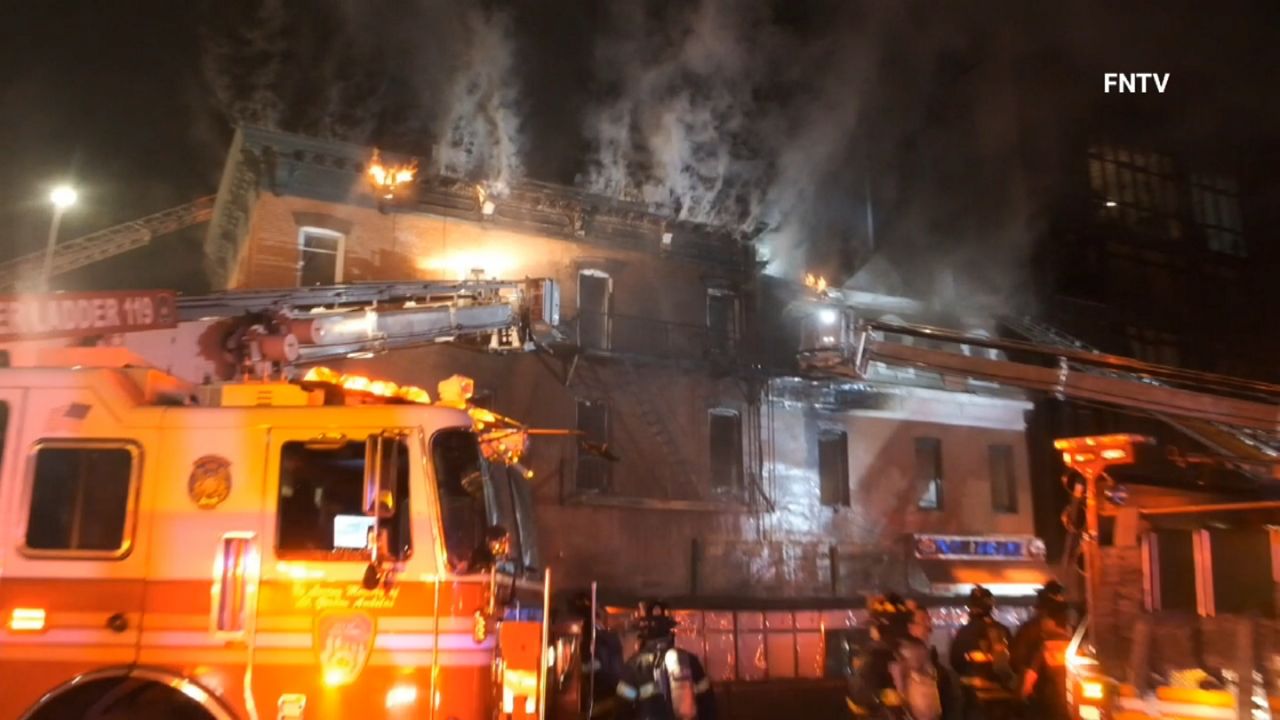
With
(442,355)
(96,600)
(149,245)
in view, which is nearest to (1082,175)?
(442,355)

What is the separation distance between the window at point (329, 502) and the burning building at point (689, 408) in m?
11.2

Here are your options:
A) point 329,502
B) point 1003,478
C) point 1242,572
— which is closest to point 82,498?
point 329,502

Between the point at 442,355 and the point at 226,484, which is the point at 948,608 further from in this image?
the point at 226,484

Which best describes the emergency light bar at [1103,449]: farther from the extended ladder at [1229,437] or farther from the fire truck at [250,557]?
Result: the fire truck at [250,557]

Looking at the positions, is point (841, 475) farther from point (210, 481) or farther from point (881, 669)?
point (210, 481)

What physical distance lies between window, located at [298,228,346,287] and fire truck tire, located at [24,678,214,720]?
1223 cm

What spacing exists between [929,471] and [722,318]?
5.93m

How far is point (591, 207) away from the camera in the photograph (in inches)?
736

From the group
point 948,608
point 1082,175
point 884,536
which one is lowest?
point 948,608

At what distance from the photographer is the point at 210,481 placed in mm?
4949

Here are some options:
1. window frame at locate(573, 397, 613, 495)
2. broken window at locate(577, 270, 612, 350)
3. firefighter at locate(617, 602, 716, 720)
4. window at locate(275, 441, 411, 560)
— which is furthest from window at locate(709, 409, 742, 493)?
window at locate(275, 441, 411, 560)

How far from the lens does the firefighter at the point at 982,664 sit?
289 inches

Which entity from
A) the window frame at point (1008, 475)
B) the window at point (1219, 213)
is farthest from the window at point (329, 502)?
the window at point (1219, 213)

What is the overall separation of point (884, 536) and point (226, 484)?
17495mm
